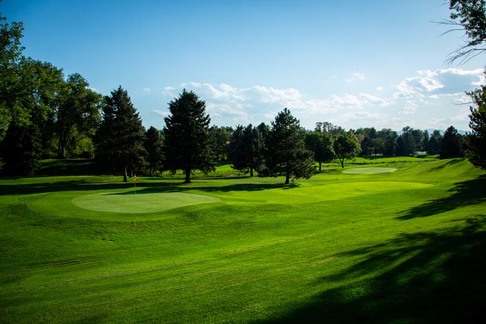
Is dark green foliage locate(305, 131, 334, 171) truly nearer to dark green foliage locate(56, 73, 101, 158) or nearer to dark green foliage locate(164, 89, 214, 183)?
dark green foliage locate(164, 89, 214, 183)

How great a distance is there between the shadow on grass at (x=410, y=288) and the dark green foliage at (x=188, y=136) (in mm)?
41027

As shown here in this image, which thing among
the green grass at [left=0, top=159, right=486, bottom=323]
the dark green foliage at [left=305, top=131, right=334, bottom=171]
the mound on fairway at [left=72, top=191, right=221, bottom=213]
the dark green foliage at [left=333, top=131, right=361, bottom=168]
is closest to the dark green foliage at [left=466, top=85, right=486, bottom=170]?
the green grass at [left=0, top=159, right=486, bottom=323]

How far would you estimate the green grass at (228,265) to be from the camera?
7539mm

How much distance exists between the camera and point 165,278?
1190 cm

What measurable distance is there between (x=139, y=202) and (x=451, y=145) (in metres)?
94.3

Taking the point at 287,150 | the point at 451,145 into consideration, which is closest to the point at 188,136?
the point at 287,150

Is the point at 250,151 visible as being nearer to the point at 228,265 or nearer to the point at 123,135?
the point at 123,135

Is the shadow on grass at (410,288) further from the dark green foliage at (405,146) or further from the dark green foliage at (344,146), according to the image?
the dark green foliage at (405,146)

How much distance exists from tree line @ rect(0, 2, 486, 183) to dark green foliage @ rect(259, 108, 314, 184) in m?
0.14

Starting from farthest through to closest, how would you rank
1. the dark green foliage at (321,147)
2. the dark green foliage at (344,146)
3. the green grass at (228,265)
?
the dark green foliage at (344,146) < the dark green foliage at (321,147) < the green grass at (228,265)

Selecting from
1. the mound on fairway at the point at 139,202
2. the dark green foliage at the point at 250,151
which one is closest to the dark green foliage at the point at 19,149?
the mound on fairway at the point at 139,202

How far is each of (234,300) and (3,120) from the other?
77.0 feet

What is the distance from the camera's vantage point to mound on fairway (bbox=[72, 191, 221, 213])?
24283 millimetres

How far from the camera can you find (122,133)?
51906mm
